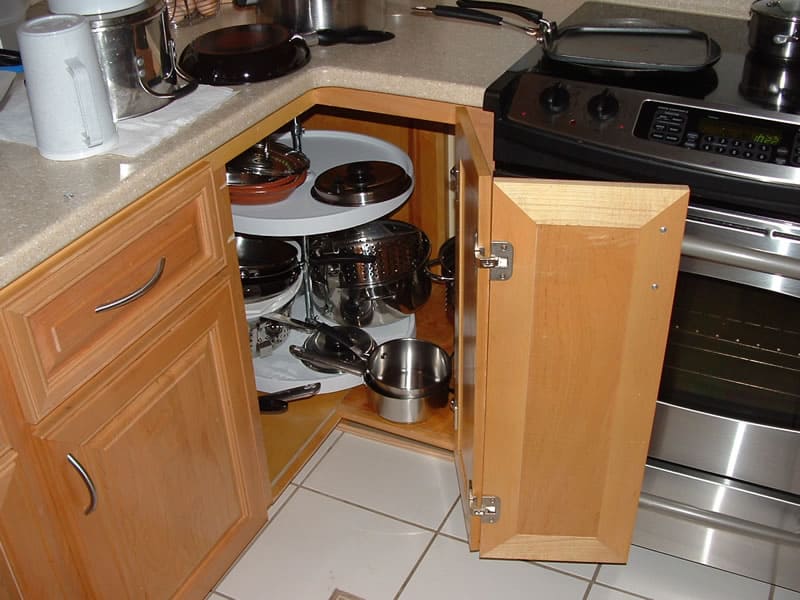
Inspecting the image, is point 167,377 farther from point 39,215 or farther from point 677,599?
point 677,599

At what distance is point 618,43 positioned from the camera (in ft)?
4.77

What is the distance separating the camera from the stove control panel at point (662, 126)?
121cm

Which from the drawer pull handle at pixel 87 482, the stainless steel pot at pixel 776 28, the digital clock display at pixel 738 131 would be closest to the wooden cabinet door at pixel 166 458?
the drawer pull handle at pixel 87 482

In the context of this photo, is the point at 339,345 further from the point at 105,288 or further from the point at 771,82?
the point at 771,82

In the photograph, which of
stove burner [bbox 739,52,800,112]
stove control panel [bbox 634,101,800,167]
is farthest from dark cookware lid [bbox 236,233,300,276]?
stove burner [bbox 739,52,800,112]

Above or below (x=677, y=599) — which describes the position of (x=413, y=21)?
above

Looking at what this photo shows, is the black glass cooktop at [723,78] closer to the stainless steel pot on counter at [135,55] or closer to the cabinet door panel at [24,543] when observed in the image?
the stainless steel pot on counter at [135,55]

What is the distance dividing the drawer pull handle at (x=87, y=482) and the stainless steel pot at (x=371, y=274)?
86cm

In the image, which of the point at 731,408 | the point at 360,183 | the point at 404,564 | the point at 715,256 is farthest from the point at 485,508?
the point at 360,183

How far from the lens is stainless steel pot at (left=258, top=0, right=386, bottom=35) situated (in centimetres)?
161

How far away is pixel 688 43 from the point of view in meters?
1.45

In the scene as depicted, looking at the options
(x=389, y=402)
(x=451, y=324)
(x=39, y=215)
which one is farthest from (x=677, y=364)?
(x=39, y=215)

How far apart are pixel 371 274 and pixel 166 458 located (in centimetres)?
78

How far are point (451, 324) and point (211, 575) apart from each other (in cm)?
88
